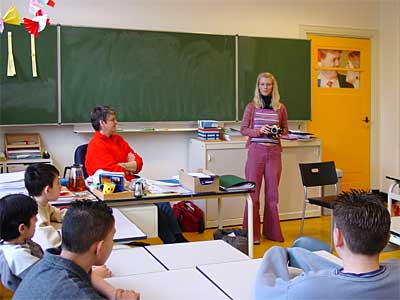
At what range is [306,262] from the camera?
1.79 m

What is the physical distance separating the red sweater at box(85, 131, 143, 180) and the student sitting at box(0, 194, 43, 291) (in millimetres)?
1826

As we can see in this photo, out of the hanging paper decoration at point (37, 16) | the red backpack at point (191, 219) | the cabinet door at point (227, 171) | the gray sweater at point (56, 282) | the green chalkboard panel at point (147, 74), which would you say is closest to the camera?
the gray sweater at point (56, 282)

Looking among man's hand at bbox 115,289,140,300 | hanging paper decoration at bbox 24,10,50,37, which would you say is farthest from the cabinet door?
man's hand at bbox 115,289,140,300

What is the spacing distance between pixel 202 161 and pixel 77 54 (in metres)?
1.62

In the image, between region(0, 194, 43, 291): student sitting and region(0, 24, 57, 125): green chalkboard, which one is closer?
region(0, 194, 43, 291): student sitting

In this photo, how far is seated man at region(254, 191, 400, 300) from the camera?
4.41 ft

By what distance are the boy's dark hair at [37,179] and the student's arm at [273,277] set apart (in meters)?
1.35

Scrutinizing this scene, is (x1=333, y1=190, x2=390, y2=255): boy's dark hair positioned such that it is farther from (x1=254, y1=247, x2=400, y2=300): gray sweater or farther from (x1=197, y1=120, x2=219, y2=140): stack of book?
(x1=197, y1=120, x2=219, y2=140): stack of book

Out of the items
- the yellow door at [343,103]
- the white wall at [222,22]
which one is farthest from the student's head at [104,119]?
the yellow door at [343,103]

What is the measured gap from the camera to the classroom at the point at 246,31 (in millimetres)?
5094

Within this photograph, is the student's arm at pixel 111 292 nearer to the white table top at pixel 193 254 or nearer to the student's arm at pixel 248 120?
the white table top at pixel 193 254

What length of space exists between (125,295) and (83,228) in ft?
0.81

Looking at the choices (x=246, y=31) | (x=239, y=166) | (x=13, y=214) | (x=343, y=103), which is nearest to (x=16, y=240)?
(x=13, y=214)

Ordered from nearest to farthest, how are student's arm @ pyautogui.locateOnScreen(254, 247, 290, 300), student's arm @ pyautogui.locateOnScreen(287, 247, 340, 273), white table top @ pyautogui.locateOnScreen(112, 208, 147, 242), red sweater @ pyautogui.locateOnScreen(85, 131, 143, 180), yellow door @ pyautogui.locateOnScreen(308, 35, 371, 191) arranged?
student's arm @ pyautogui.locateOnScreen(254, 247, 290, 300) → student's arm @ pyautogui.locateOnScreen(287, 247, 340, 273) → white table top @ pyautogui.locateOnScreen(112, 208, 147, 242) → red sweater @ pyautogui.locateOnScreen(85, 131, 143, 180) → yellow door @ pyautogui.locateOnScreen(308, 35, 371, 191)
